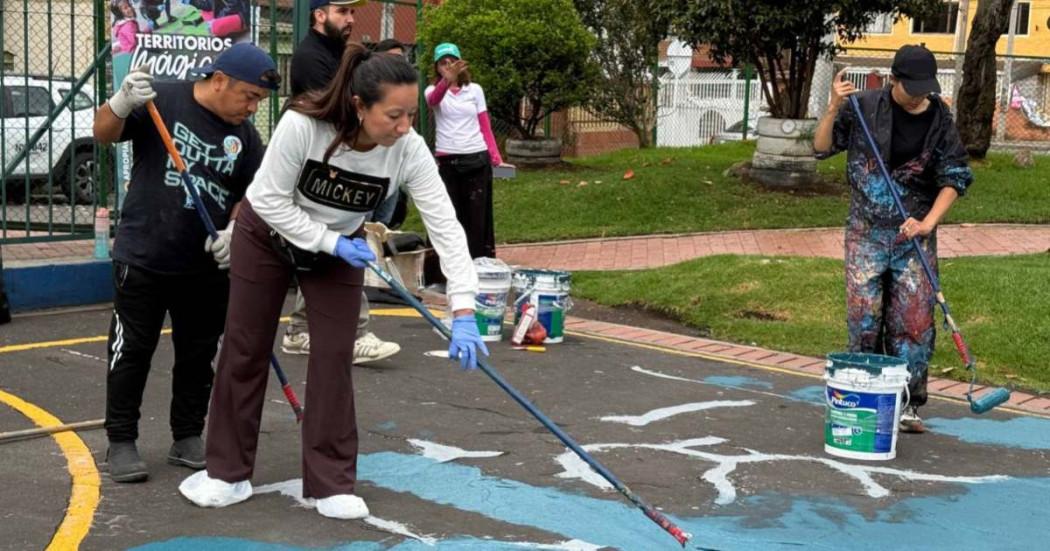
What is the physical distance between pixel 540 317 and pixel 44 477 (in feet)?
12.4

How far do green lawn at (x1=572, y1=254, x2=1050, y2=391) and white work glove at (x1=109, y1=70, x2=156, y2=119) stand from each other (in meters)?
5.03

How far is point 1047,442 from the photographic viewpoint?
6641mm

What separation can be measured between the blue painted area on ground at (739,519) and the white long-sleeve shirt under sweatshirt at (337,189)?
2.98ft

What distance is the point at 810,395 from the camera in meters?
7.47

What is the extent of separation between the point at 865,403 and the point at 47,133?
5992 mm

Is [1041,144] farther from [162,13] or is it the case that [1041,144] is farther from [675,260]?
[162,13]

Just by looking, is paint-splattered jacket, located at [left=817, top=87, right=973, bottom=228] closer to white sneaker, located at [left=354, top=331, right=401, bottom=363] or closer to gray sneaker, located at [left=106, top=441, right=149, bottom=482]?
white sneaker, located at [left=354, top=331, right=401, bottom=363]

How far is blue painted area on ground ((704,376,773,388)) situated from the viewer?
301 inches

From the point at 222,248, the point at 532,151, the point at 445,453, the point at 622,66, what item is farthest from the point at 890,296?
the point at 622,66

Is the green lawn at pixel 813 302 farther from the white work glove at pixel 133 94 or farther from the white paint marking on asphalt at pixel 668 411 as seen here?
the white work glove at pixel 133 94

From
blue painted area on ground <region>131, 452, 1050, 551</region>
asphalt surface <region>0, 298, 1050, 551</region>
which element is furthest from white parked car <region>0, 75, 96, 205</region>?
blue painted area on ground <region>131, 452, 1050, 551</region>

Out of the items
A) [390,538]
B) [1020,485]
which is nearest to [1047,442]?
[1020,485]

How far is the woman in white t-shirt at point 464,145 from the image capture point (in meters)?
10.3

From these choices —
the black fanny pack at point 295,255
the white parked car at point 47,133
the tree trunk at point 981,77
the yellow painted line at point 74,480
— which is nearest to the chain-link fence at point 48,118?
the white parked car at point 47,133
